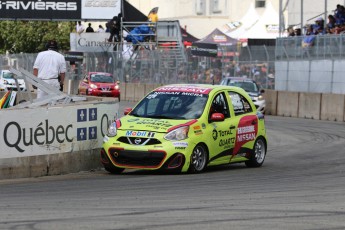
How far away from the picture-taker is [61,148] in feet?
51.3

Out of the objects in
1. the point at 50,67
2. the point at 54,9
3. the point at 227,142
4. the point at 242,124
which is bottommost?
the point at 227,142

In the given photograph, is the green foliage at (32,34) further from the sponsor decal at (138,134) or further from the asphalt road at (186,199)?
the sponsor decal at (138,134)

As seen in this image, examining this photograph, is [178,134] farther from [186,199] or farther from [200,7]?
[200,7]

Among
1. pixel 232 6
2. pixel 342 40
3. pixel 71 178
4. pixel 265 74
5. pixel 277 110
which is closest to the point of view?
pixel 71 178

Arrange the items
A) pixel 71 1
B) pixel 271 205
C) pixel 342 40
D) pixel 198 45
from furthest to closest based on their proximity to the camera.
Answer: pixel 71 1 < pixel 198 45 < pixel 342 40 < pixel 271 205

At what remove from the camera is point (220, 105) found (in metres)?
16.9

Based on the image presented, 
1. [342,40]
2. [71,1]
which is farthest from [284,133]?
[71,1]

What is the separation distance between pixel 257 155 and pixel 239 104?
1015mm

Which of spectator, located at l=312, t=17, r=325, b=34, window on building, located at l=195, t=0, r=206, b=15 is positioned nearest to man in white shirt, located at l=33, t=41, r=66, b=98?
spectator, located at l=312, t=17, r=325, b=34

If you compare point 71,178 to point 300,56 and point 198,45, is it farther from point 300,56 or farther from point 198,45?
point 198,45

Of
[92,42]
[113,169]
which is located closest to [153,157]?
[113,169]

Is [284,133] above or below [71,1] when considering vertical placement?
below

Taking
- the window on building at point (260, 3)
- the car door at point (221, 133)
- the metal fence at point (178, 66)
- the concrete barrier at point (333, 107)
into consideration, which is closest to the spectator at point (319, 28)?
the metal fence at point (178, 66)

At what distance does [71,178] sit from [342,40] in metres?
24.1
